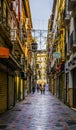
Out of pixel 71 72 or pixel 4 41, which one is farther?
pixel 71 72

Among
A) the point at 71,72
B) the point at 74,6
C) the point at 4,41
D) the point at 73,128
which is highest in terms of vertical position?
the point at 74,6

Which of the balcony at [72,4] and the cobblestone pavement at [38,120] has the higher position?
Answer: the balcony at [72,4]

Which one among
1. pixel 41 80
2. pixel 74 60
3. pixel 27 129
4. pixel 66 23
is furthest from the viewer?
pixel 41 80

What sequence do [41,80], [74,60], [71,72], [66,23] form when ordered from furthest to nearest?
[41,80] < [66,23] < [71,72] < [74,60]

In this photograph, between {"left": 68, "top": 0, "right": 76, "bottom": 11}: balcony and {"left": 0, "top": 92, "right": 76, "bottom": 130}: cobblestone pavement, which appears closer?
{"left": 0, "top": 92, "right": 76, "bottom": 130}: cobblestone pavement

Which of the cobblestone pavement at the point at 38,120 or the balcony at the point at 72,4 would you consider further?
the balcony at the point at 72,4

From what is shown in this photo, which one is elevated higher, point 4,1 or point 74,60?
point 4,1

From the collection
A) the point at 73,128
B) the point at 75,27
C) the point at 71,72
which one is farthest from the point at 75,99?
the point at 73,128

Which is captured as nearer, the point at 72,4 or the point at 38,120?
the point at 38,120

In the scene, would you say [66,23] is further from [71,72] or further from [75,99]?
[75,99]

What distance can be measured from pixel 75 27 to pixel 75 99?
524cm

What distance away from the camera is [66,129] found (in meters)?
17.8

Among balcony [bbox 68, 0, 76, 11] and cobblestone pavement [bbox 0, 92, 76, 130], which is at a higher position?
balcony [bbox 68, 0, 76, 11]

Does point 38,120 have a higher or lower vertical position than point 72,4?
lower
